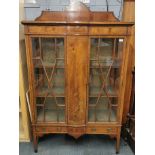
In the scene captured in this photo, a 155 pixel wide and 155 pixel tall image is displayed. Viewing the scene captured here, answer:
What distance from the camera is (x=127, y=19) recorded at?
2.17 metres

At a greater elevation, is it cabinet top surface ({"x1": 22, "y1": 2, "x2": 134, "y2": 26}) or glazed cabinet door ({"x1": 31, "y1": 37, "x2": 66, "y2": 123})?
cabinet top surface ({"x1": 22, "y1": 2, "x2": 134, "y2": 26})

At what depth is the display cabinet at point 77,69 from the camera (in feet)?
5.96

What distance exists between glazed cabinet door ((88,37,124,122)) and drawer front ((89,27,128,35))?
0.06 metres

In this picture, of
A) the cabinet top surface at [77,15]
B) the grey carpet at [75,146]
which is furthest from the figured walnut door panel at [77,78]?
the grey carpet at [75,146]

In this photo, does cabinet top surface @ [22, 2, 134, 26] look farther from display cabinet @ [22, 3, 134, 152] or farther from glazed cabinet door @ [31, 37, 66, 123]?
glazed cabinet door @ [31, 37, 66, 123]

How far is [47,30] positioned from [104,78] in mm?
766

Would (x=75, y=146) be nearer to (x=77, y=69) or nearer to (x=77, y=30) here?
(x=77, y=69)

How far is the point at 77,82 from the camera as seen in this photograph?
1.96 m

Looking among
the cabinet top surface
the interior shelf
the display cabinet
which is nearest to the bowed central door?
the display cabinet

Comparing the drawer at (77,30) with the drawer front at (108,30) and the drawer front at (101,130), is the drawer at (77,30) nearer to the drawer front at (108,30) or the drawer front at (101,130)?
the drawer front at (108,30)

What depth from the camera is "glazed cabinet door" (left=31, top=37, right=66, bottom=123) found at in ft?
6.21
